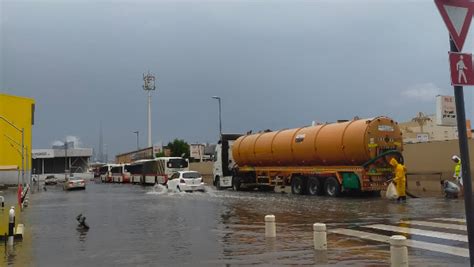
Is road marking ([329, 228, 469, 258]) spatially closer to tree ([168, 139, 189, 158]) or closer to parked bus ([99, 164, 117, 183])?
parked bus ([99, 164, 117, 183])

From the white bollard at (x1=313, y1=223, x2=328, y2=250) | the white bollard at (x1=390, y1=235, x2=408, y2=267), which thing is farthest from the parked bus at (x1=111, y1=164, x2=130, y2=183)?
the white bollard at (x1=390, y1=235, x2=408, y2=267)

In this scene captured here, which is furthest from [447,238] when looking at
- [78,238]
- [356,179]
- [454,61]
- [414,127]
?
[414,127]

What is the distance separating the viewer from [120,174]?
3022 inches

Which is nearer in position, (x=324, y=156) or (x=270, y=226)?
(x=270, y=226)

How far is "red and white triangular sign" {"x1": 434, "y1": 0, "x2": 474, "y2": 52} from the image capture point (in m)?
5.87

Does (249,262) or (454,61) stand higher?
(454,61)

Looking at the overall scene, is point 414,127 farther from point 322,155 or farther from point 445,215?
point 445,215

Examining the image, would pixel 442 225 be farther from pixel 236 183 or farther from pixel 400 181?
pixel 236 183

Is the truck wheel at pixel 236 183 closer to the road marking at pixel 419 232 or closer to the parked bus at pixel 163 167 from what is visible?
the parked bus at pixel 163 167

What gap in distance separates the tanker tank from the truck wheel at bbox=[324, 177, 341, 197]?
86cm

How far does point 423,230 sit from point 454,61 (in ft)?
26.0

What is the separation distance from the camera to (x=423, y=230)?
12766 mm

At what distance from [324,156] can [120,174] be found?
178 ft

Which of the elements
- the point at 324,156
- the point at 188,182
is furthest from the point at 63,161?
the point at 324,156
